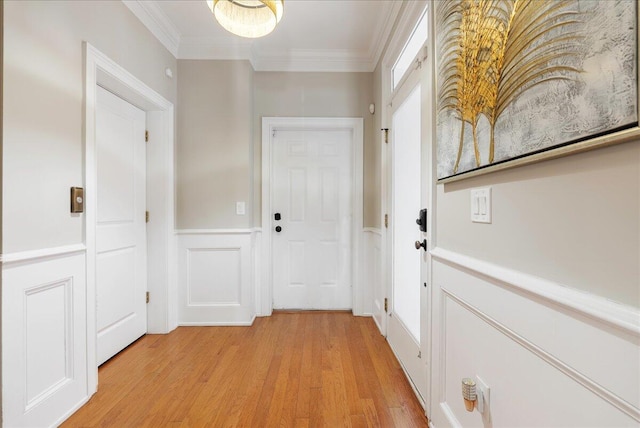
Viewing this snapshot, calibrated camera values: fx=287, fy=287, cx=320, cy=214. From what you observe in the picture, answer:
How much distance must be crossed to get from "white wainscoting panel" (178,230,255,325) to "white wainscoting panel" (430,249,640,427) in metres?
1.85

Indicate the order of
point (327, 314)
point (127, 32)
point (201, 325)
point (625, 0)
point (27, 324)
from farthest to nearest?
1. point (327, 314)
2. point (201, 325)
3. point (127, 32)
4. point (27, 324)
5. point (625, 0)

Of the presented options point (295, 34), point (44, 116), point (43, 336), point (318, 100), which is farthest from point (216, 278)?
point (295, 34)

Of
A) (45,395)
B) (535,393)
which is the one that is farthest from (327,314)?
(535,393)

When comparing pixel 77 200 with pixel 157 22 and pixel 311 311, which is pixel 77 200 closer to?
pixel 157 22

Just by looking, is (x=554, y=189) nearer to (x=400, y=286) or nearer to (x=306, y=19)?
(x=400, y=286)

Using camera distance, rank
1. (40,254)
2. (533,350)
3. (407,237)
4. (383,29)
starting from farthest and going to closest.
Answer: (383,29), (407,237), (40,254), (533,350)

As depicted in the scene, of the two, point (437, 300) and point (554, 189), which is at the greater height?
point (554, 189)

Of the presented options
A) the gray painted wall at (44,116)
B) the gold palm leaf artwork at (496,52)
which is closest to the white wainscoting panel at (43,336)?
the gray painted wall at (44,116)

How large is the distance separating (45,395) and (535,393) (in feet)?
6.60

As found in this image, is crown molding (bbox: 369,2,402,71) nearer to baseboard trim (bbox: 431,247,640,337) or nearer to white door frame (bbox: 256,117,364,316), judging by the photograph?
white door frame (bbox: 256,117,364,316)

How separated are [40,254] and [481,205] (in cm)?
189

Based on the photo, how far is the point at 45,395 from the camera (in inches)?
53.8

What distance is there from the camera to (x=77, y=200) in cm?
151

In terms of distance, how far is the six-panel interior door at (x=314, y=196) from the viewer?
2.96 meters
